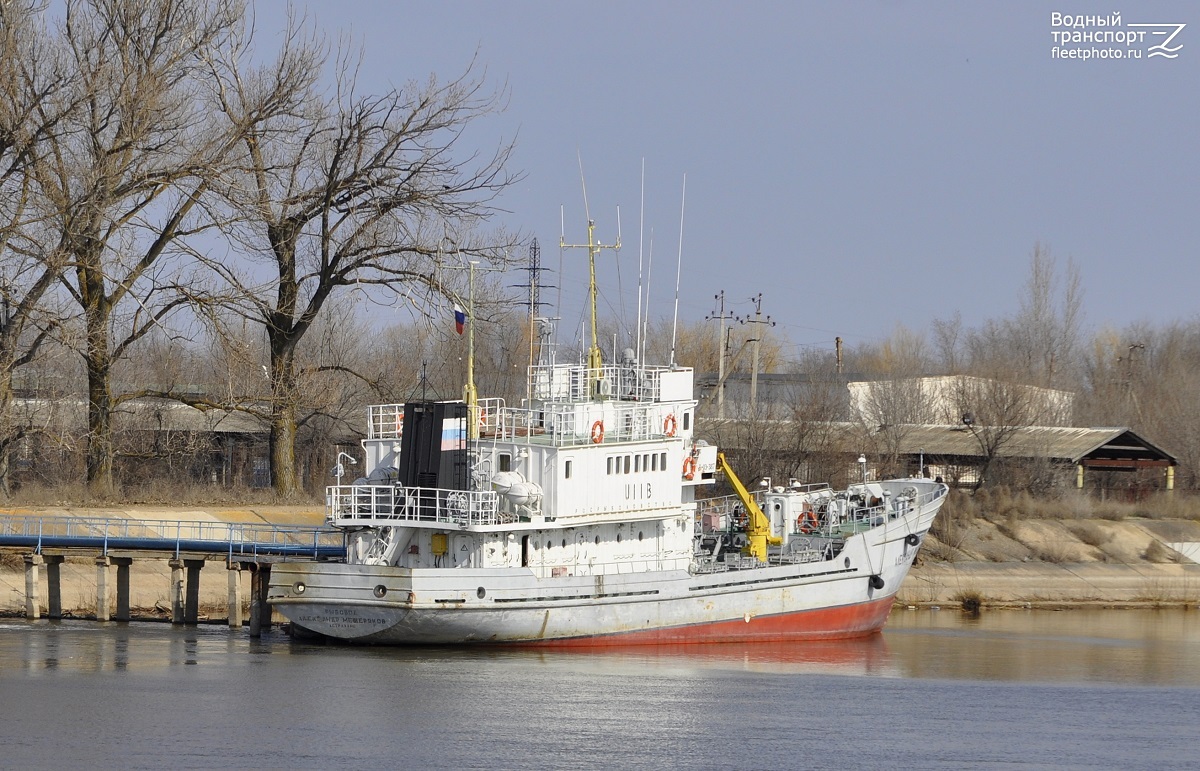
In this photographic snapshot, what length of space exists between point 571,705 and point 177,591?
1406cm

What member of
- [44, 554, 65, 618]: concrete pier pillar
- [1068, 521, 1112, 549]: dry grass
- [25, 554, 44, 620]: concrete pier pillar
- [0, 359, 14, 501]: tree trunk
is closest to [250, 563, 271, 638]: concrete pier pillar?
[44, 554, 65, 618]: concrete pier pillar

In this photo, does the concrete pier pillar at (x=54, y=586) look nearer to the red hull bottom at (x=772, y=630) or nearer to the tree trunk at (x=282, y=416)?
the tree trunk at (x=282, y=416)

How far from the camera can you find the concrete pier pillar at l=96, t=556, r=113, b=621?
38.1 m

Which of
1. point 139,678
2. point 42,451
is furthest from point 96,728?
point 42,451

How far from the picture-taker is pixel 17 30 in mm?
41844

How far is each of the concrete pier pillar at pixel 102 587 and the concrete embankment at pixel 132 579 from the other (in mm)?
303

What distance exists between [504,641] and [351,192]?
20.4 meters

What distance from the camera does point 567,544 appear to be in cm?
3619

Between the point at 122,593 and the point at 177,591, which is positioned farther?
the point at 122,593

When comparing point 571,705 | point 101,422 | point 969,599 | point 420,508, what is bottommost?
point 969,599

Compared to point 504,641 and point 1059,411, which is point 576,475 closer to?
point 504,641

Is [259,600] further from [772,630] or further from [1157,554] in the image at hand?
[1157,554]

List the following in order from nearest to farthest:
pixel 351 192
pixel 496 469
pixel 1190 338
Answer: pixel 496 469, pixel 351 192, pixel 1190 338

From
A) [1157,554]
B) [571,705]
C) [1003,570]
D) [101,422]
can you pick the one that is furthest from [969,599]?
[101,422]
